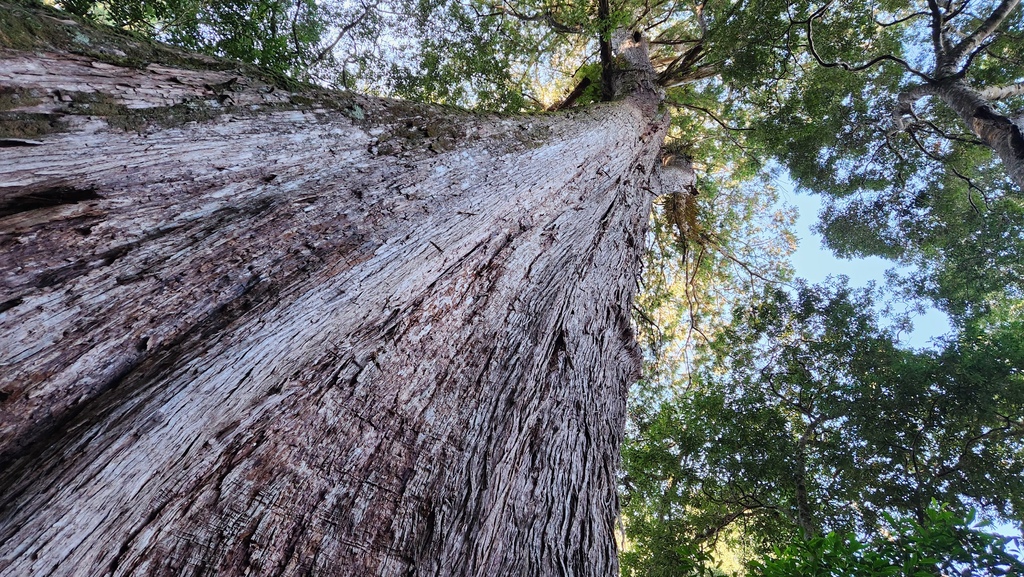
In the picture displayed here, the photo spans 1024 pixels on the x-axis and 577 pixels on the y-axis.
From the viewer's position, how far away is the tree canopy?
4195 mm

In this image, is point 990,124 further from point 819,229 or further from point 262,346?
point 262,346

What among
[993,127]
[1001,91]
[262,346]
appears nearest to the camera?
[262,346]

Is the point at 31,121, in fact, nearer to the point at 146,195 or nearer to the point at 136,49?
the point at 146,195

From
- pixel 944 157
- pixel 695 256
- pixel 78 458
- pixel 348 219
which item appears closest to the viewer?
pixel 78 458

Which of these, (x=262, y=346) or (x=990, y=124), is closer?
(x=262, y=346)

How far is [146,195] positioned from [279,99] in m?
0.76

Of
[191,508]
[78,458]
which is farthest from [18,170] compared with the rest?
[191,508]

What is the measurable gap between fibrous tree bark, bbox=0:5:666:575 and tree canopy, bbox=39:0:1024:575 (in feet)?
7.30

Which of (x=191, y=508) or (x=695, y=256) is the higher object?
(x=695, y=256)

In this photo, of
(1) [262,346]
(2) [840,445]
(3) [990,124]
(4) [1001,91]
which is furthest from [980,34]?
(1) [262,346]

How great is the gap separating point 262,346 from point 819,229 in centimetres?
894

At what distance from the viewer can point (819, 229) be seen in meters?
7.78

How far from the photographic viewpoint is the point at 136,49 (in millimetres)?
1609

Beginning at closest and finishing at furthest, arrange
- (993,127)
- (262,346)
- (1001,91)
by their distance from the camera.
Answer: (262,346), (993,127), (1001,91)
